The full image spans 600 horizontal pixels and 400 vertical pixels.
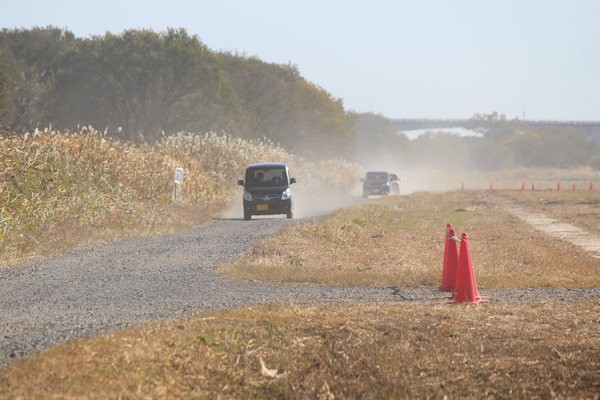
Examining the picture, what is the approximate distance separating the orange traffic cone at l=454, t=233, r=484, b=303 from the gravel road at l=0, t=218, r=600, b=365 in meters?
0.76

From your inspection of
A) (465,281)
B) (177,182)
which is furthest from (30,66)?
(465,281)

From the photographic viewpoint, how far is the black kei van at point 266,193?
3709 centimetres

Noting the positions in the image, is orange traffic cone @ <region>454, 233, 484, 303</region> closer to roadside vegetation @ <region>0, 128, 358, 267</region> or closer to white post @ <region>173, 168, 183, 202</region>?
roadside vegetation @ <region>0, 128, 358, 267</region>

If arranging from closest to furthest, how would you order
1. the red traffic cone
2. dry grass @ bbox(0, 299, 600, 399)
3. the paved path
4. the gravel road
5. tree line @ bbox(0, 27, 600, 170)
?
Answer: dry grass @ bbox(0, 299, 600, 399) < the gravel road < the red traffic cone < the paved path < tree line @ bbox(0, 27, 600, 170)

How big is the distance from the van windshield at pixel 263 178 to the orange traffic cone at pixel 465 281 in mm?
23103

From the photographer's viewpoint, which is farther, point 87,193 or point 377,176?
point 377,176

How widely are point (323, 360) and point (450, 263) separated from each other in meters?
6.06

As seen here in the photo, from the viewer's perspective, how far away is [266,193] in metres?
37.1

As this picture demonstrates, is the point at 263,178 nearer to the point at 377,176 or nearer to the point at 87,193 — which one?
the point at 87,193

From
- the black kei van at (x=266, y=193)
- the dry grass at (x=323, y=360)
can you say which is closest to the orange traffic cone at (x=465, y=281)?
the dry grass at (x=323, y=360)

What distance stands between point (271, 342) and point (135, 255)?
39.3 ft

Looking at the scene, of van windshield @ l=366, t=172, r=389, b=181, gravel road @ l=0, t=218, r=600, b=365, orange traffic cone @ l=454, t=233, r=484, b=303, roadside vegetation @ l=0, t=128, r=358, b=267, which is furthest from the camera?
van windshield @ l=366, t=172, r=389, b=181

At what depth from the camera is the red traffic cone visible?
52.2 feet

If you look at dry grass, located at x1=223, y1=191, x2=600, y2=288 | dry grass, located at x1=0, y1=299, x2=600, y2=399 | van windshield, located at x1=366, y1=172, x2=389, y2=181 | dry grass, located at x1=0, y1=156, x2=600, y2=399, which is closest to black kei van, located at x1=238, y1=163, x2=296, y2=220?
dry grass, located at x1=223, y1=191, x2=600, y2=288
